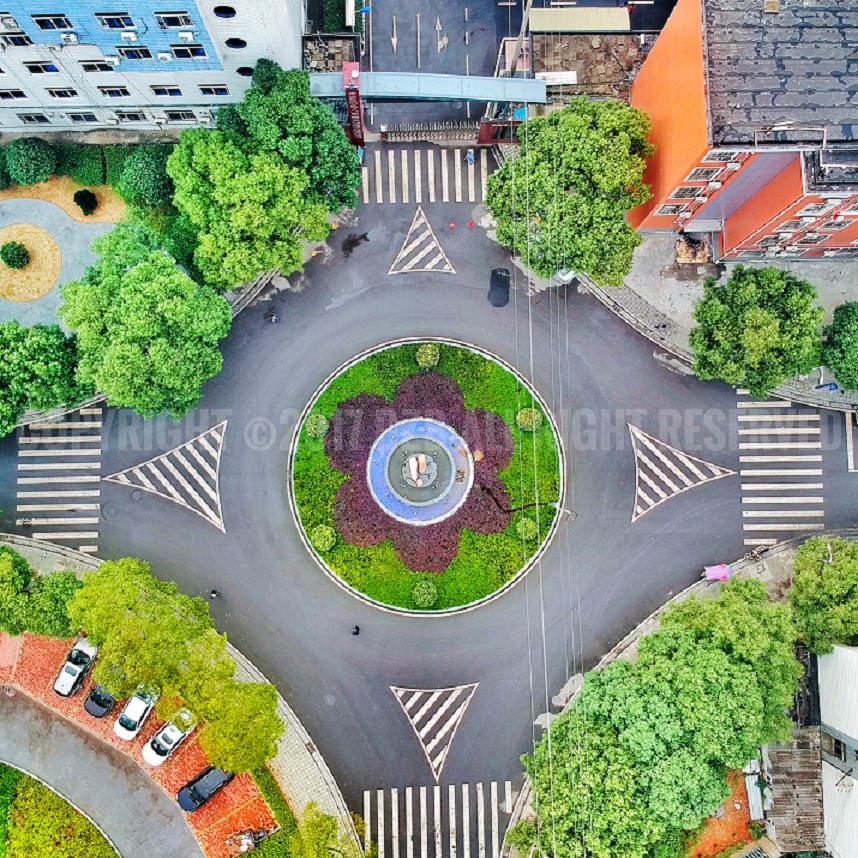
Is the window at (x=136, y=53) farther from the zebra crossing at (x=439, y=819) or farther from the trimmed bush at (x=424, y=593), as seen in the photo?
the zebra crossing at (x=439, y=819)

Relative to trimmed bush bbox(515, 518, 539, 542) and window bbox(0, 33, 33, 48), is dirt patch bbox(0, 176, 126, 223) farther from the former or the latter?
trimmed bush bbox(515, 518, 539, 542)

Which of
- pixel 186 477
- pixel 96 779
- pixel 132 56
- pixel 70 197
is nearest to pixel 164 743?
pixel 96 779

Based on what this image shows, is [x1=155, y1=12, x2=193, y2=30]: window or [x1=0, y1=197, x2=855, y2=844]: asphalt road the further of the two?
[x1=0, y1=197, x2=855, y2=844]: asphalt road

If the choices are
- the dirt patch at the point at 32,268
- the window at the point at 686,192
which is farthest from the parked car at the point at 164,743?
the window at the point at 686,192

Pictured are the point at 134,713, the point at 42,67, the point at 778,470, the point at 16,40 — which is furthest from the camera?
the point at 778,470

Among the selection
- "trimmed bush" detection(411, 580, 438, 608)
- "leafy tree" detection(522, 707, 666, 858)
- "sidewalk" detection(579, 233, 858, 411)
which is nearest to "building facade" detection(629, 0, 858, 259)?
"sidewalk" detection(579, 233, 858, 411)

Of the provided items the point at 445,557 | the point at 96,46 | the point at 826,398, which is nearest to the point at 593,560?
the point at 445,557

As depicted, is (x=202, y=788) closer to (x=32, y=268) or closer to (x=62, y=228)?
(x=32, y=268)
